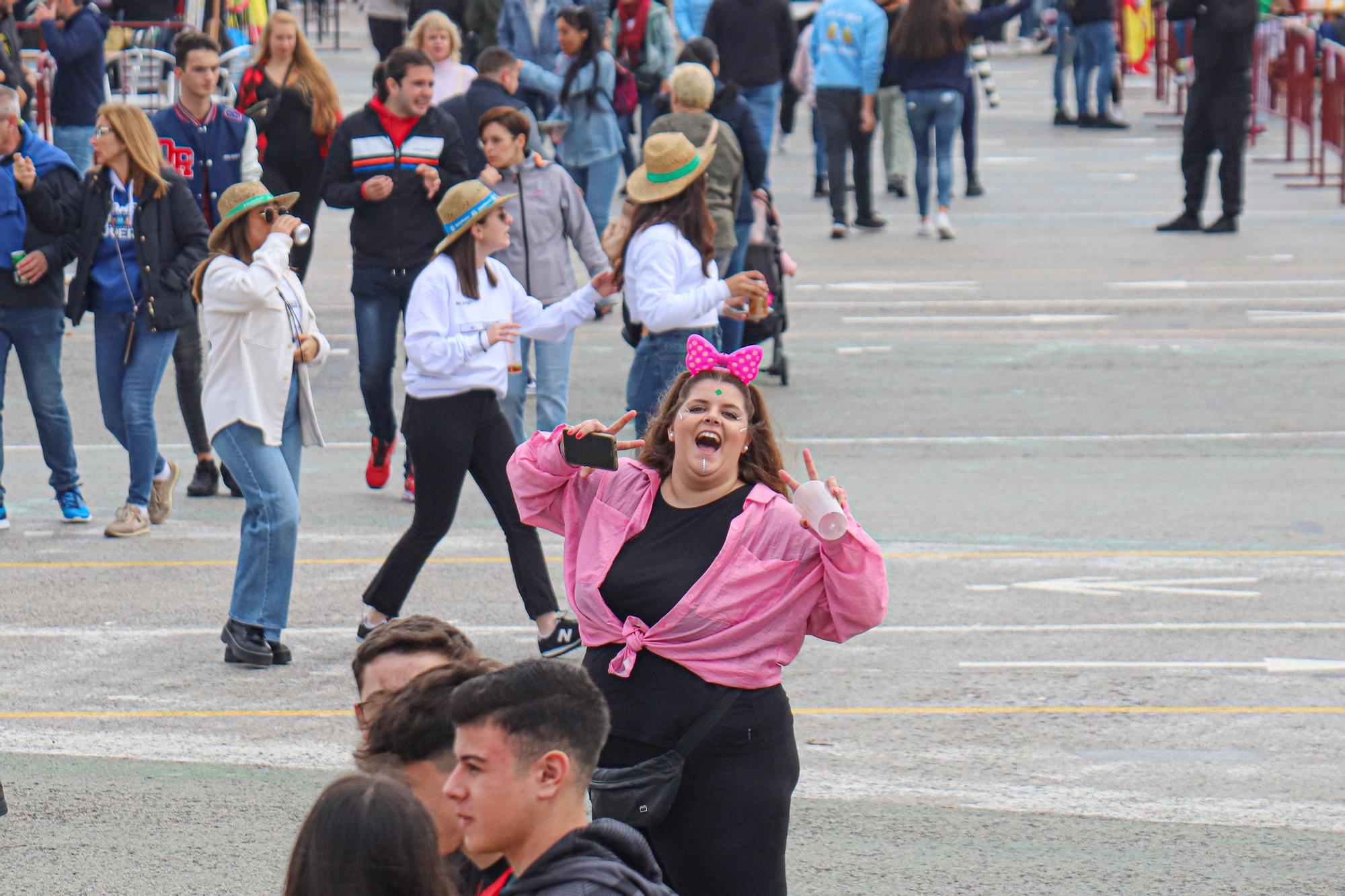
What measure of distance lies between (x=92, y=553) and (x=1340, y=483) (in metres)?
7.00

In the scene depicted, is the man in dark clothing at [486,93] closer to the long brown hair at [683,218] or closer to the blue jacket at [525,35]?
the long brown hair at [683,218]

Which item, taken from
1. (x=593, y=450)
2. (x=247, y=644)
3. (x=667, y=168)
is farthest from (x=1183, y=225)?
(x=593, y=450)

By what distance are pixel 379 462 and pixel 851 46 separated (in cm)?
884

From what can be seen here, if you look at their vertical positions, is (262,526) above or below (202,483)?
above

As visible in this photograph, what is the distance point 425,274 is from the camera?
320 inches

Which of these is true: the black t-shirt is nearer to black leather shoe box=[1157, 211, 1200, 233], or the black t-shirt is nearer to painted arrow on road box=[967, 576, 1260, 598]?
painted arrow on road box=[967, 576, 1260, 598]

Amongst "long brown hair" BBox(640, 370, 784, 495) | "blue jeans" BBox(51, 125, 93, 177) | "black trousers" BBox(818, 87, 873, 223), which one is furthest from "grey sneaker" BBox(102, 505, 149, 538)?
"black trousers" BBox(818, 87, 873, 223)

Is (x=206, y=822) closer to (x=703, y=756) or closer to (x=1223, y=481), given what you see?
(x=703, y=756)

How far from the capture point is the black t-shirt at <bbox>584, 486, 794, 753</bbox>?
4.75 m

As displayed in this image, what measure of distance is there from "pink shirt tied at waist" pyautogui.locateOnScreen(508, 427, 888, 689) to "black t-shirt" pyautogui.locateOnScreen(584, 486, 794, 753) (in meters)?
0.03

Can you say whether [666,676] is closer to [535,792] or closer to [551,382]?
[535,792]

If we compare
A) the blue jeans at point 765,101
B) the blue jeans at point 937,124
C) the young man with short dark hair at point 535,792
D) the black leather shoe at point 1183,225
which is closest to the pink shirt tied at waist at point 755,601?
the young man with short dark hair at point 535,792

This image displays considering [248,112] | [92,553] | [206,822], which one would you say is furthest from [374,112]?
[206,822]

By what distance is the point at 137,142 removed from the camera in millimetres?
9719
